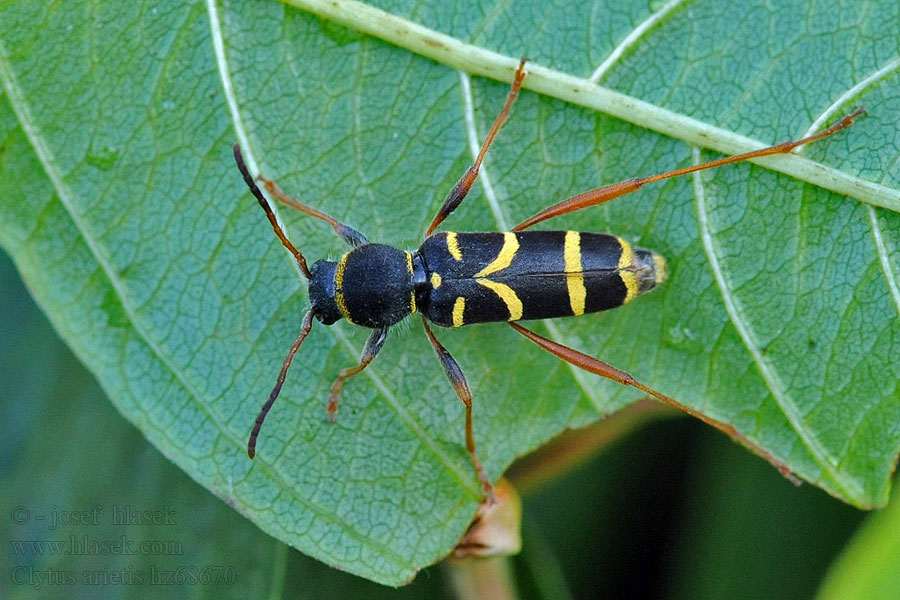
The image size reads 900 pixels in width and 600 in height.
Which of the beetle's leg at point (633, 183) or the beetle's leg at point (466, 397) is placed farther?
the beetle's leg at point (466, 397)

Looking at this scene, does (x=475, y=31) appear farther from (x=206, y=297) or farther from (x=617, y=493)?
(x=617, y=493)

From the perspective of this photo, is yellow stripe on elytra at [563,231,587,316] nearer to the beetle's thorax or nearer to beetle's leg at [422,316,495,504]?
beetle's leg at [422,316,495,504]

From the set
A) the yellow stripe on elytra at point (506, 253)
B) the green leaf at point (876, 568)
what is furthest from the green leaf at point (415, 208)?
the green leaf at point (876, 568)

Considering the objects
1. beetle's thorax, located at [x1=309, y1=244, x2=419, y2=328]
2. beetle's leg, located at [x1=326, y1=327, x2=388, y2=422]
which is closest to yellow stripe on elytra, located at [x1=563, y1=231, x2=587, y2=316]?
beetle's thorax, located at [x1=309, y1=244, x2=419, y2=328]

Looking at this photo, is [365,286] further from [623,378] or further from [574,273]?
[623,378]

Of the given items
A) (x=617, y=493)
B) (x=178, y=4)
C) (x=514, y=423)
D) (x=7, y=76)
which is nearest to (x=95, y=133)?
(x=7, y=76)

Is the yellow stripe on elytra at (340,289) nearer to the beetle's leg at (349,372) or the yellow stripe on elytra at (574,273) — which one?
the beetle's leg at (349,372)
